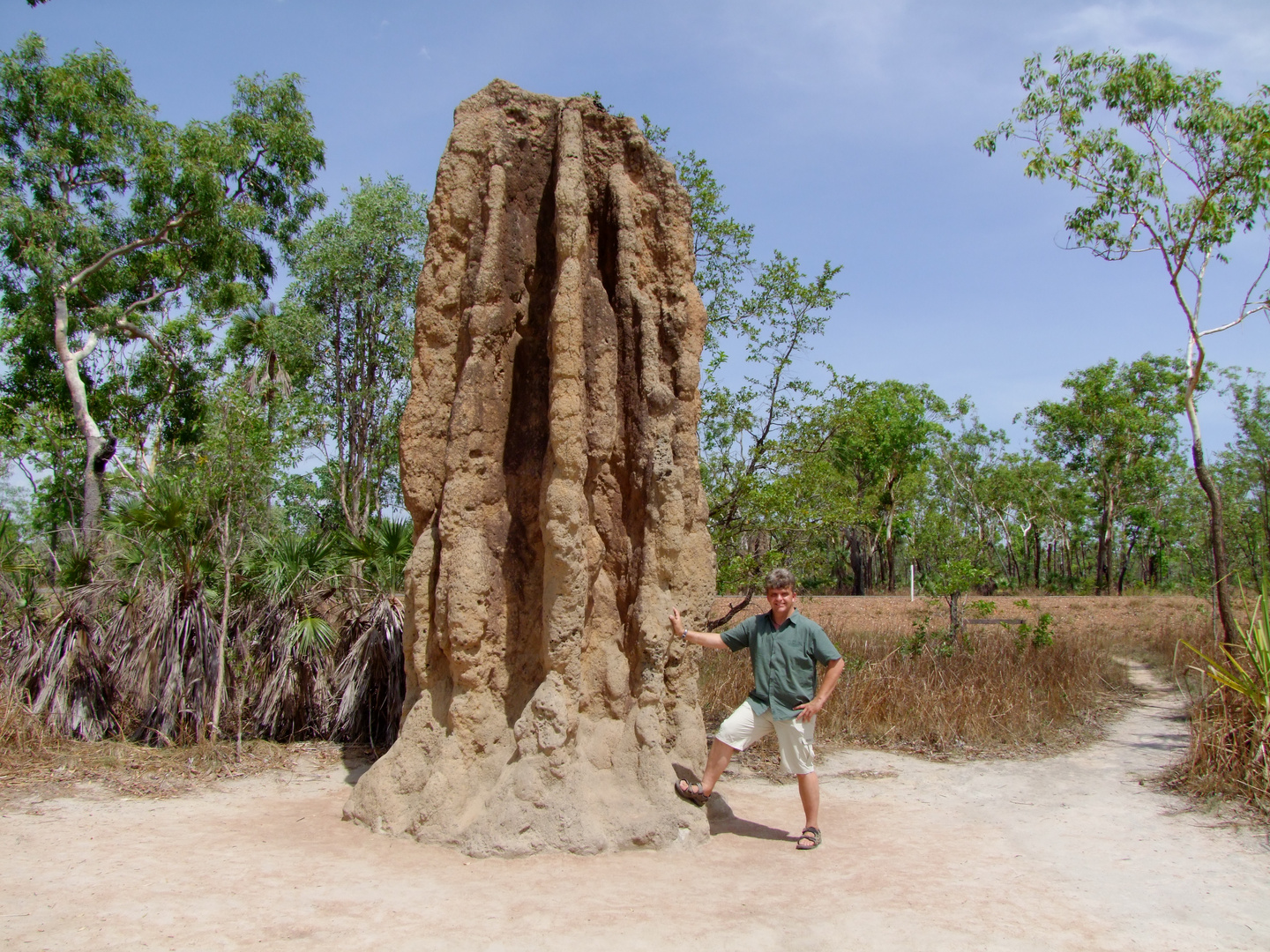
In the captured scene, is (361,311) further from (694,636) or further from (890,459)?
(890,459)

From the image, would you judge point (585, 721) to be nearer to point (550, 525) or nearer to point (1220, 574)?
point (550, 525)

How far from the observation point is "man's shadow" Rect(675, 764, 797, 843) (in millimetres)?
5191

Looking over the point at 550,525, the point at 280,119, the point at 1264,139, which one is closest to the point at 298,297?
the point at 280,119

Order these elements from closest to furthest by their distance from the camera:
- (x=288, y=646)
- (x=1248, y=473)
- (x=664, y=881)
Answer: (x=664, y=881) → (x=288, y=646) → (x=1248, y=473)

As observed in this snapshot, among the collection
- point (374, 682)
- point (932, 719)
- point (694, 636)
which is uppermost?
point (694, 636)

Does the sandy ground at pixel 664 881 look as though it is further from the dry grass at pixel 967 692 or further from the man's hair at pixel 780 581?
the dry grass at pixel 967 692

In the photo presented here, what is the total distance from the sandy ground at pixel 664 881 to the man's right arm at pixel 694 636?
1.12m

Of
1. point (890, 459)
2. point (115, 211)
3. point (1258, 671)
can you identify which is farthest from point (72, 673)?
point (890, 459)

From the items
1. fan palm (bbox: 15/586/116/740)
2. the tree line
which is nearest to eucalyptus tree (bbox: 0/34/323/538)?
the tree line

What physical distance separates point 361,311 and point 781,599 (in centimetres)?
1541

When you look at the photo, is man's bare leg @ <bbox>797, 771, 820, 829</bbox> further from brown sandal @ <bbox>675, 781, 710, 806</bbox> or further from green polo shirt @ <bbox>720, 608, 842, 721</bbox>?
brown sandal @ <bbox>675, 781, 710, 806</bbox>

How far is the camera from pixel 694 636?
5418 millimetres

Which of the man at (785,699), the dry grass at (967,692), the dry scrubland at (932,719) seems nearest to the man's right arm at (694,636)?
the man at (785,699)

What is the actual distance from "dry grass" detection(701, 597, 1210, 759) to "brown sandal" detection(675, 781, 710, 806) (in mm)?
2302
